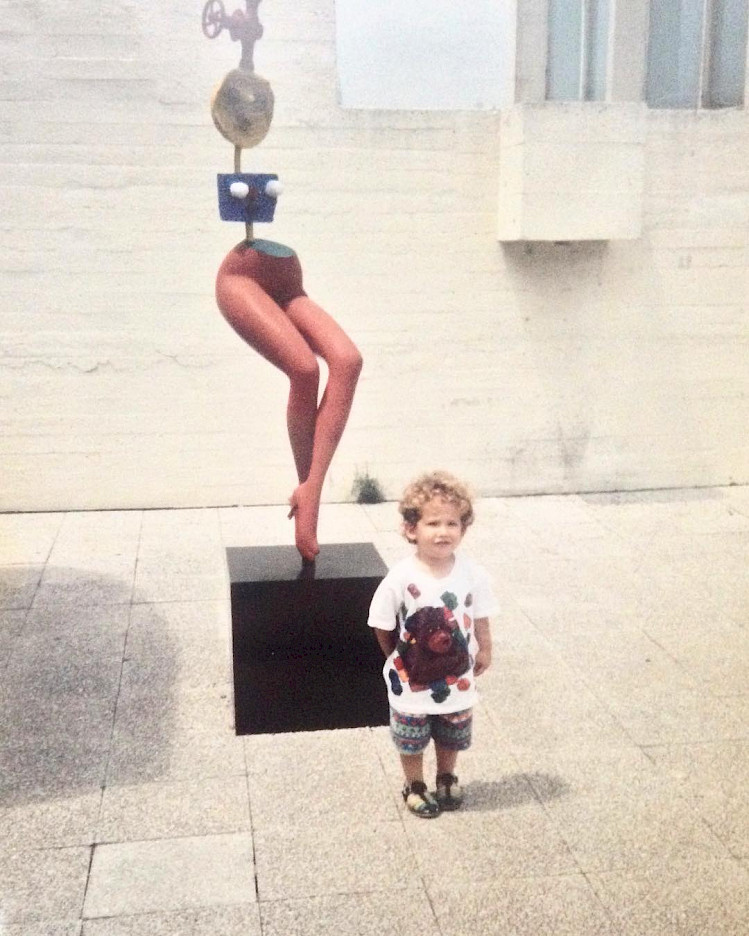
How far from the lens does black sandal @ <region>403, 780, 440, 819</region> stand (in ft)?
10.9

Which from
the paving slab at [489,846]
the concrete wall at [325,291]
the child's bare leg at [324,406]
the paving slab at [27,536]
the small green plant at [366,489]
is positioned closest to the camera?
the paving slab at [489,846]

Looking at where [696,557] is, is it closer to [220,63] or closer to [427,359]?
[427,359]

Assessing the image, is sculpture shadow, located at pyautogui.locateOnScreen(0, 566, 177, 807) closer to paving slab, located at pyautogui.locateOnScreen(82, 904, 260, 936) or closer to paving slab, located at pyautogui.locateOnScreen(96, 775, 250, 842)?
paving slab, located at pyautogui.locateOnScreen(96, 775, 250, 842)

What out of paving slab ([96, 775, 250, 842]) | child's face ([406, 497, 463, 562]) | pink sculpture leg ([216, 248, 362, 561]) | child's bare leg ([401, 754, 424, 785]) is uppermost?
pink sculpture leg ([216, 248, 362, 561])

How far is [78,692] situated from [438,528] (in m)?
1.96

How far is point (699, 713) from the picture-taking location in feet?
13.5

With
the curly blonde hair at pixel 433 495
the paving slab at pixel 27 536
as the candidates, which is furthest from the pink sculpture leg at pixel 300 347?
the paving slab at pixel 27 536

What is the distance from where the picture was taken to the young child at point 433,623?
3168 mm

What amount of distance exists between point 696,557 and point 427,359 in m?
2.37

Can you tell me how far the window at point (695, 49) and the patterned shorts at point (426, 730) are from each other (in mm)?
6061

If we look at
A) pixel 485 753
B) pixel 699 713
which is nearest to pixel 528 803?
pixel 485 753

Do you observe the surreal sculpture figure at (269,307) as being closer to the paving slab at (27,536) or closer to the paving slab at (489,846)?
the paving slab at (489,846)

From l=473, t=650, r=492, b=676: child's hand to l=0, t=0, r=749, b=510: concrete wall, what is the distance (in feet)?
14.1

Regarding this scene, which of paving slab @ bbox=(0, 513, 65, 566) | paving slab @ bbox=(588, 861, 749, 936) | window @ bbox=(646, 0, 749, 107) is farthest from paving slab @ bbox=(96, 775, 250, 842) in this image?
window @ bbox=(646, 0, 749, 107)
